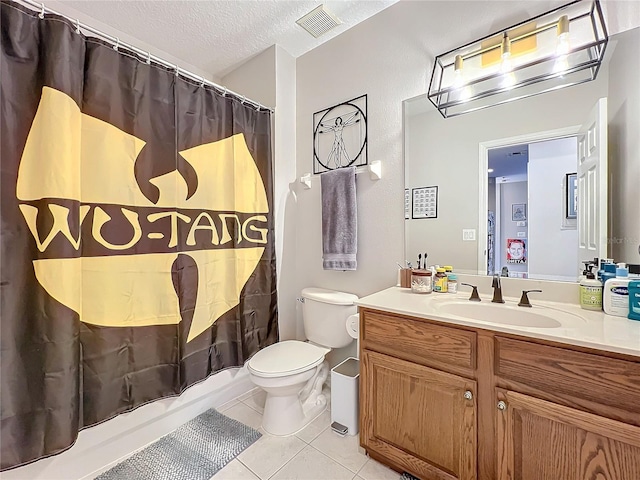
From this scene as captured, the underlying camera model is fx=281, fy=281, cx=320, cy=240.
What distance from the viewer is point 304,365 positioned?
153 centimetres

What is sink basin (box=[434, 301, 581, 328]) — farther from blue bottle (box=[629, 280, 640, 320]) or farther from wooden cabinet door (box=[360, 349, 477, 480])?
wooden cabinet door (box=[360, 349, 477, 480])

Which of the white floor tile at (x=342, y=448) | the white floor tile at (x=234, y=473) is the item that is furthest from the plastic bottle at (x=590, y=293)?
the white floor tile at (x=234, y=473)

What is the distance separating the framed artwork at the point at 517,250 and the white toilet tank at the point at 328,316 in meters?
0.88

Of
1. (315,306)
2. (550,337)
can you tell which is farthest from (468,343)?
(315,306)

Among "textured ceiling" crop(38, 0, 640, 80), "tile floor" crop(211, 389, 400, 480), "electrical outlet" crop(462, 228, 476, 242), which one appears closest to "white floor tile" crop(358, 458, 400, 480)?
"tile floor" crop(211, 389, 400, 480)

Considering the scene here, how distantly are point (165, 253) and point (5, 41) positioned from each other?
3.22 ft

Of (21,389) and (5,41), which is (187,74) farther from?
(21,389)

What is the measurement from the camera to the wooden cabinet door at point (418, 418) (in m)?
1.08

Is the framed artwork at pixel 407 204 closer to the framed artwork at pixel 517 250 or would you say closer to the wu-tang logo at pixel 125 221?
the framed artwork at pixel 517 250

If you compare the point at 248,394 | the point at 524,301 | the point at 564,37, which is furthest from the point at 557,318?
the point at 248,394

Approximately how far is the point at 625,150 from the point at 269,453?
Result: 6.94 ft

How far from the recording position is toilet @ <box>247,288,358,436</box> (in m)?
1.49

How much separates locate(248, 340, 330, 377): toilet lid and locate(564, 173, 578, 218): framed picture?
4.75 ft

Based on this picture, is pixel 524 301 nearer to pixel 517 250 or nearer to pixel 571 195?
pixel 517 250
